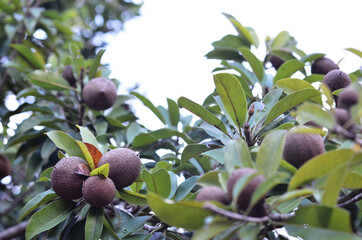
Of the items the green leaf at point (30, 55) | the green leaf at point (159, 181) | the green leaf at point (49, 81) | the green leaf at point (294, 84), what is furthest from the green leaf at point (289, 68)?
the green leaf at point (30, 55)

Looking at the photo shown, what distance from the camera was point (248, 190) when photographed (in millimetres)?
809

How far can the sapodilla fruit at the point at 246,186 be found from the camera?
0.81 metres

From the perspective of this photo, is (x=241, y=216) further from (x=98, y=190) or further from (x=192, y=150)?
(x=192, y=150)

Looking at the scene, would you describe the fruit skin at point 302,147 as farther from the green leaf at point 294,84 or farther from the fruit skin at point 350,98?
the green leaf at point 294,84

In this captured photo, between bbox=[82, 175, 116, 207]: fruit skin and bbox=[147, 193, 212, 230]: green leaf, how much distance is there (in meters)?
0.32

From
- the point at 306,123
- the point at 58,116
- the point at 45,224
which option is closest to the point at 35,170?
the point at 58,116

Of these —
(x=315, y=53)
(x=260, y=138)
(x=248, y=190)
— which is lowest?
(x=260, y=138)

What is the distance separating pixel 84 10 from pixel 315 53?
151 inches

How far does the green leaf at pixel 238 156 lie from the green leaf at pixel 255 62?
871 mm

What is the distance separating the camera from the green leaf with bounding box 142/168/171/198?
1186 millimetres

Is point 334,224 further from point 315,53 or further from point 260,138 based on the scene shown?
point 315,53

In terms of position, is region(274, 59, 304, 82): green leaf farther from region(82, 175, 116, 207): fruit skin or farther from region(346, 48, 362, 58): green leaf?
region(82, 175, 116, 207): fruit skin

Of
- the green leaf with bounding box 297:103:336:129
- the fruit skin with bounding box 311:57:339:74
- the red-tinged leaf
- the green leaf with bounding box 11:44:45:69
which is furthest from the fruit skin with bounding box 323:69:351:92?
the green leaf with bounding box 11:44:45:69

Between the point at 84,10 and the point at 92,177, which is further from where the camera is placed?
the point at 84,10
